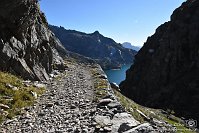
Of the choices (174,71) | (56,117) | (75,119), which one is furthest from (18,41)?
(174,71)

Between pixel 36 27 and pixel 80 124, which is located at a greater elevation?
pixel 36 27

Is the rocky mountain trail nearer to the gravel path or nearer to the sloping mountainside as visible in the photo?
the gravel path

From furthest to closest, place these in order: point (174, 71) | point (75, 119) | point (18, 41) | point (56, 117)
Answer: point (174, 71), point (18, 41), point (56, 117), point (75, 119)

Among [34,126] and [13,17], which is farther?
[13,17]

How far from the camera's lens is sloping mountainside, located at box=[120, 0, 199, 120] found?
11388 centimetres

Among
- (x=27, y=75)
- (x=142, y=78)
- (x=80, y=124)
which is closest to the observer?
(x=80, y=124)

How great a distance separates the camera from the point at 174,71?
134 meters

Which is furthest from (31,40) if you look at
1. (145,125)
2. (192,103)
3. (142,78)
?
(142,78)

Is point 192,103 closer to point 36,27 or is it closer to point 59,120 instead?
point 36,27

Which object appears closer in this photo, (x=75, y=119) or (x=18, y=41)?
(x=75, y=119)

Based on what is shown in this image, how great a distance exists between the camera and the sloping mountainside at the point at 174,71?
4483 inches

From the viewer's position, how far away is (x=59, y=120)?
1557 cm

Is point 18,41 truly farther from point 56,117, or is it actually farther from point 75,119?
point 75,119

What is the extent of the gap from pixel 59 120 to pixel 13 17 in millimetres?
19253
